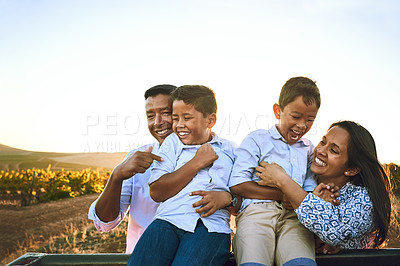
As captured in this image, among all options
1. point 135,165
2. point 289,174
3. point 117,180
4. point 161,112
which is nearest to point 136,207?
point 117,180

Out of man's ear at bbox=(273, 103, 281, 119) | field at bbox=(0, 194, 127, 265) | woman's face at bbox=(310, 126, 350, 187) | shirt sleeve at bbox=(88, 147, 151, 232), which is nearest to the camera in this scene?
woman's face at bbox=(310, 126, 350, 187)

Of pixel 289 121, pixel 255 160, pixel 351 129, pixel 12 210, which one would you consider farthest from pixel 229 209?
pixel 12 210

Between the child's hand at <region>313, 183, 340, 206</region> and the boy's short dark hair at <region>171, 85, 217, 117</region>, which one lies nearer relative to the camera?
the child's hand at <region>313, 183, 340, 206</region>

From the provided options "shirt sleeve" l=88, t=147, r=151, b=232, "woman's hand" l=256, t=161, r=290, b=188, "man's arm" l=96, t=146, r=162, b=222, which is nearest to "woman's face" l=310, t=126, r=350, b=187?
"woman's hand" l=256, t=161, r=290, b=188

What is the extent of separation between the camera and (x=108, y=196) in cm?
226

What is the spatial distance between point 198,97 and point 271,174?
677mm

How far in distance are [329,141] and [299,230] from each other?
1.84 ft

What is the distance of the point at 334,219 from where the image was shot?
6.26ft

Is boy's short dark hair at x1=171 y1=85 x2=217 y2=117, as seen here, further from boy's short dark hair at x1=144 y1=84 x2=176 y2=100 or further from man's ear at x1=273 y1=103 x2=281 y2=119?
man's ear at x1=273 y1=103 x2=281 y2=119

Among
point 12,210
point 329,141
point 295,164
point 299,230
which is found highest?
point 329,141

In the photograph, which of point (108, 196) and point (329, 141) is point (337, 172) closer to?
point (329, 141)

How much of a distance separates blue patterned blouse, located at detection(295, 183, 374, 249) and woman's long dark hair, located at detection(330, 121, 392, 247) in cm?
5

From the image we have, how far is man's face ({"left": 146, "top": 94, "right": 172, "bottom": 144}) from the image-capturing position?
99.3 inches

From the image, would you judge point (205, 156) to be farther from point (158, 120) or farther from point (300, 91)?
point (300, 91)
